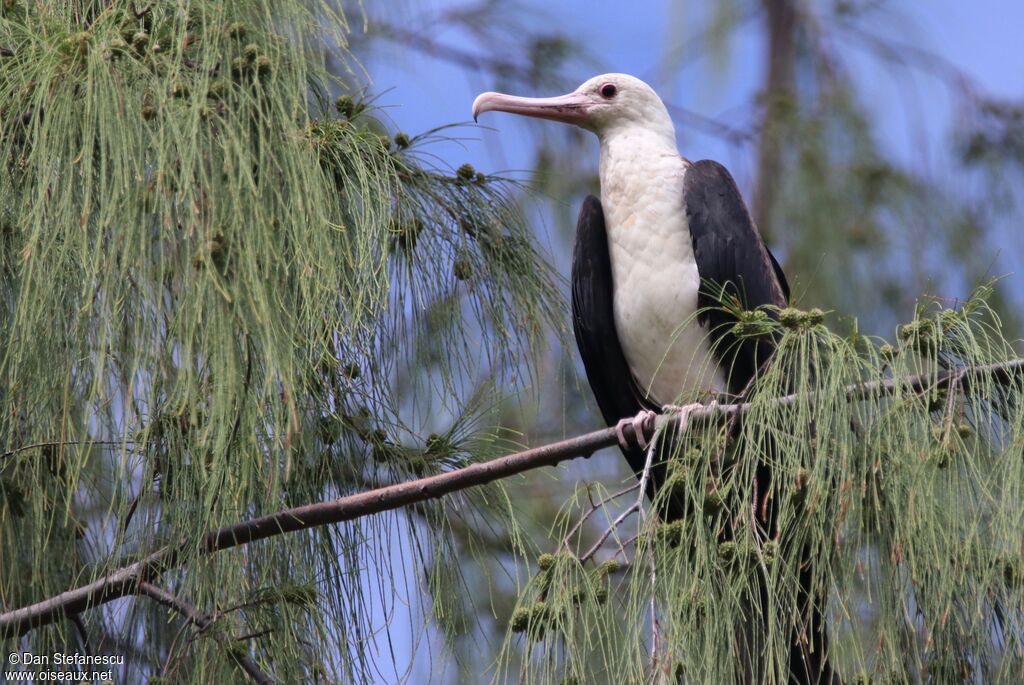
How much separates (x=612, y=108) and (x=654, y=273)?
545 mm

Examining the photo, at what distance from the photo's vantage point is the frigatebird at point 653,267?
9.35 ft

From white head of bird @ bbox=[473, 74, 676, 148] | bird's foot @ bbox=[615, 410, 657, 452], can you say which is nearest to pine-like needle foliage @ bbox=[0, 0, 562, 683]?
bird's foot @ bbox=[615, 410, 657, 452]

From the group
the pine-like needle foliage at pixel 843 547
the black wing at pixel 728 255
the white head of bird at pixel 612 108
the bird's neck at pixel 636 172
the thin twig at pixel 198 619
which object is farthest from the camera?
the white head of bird at pixel 612 108

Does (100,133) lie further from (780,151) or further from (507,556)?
(780,151)

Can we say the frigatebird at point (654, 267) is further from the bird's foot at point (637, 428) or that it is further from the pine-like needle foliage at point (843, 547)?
the pine-like needle foliage at point (843, 547)

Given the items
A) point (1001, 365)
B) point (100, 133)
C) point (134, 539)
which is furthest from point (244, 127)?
point (1001, 365)

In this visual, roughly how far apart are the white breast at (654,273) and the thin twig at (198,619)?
46.1 inches

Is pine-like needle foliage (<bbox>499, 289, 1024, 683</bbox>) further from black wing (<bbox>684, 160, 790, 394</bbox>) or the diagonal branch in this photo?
black wing (<bbox>684, 160, 790, 394</bbox>)

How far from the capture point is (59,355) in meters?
1.81

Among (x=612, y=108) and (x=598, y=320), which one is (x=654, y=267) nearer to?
(x=598, y=320)

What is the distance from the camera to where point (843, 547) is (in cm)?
169

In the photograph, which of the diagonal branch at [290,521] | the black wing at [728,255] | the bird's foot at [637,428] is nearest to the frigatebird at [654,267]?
the black wing at [728,255]

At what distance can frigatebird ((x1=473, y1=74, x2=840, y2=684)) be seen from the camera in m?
2.85

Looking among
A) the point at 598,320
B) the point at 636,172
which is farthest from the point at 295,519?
the point at 636,172
